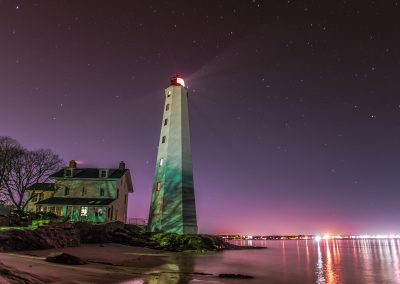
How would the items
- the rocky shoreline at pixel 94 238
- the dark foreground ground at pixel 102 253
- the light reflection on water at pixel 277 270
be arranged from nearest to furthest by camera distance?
the dark foreground ground at pixel 102 253 < the light reflection on water at pixel 277 270 < the rocky shoreline at pixel 94 238

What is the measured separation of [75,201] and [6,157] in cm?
1065

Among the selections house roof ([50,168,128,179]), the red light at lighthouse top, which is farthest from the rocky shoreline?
the red light at lighthouse top

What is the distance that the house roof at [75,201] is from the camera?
4628cm

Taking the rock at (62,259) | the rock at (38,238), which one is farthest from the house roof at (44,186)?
the rock at (62,259)

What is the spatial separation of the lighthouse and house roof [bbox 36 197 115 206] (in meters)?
6.85

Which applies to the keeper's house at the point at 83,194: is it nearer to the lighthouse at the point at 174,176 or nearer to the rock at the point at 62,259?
the lighthouse at the point at 174,176

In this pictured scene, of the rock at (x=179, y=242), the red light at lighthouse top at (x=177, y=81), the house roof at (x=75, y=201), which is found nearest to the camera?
the rock at (x=179, y=242)

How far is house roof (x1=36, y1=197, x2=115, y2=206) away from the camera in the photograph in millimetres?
46281

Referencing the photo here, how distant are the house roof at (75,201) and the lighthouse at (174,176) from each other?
6849 millimetres

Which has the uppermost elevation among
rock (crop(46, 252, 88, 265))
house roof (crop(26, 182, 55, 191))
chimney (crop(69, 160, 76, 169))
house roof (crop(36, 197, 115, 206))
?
chimney (crop(69, 160, 76, 169))

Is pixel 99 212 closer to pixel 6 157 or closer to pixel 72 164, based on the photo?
pixel 72 164

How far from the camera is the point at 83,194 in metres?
49.1

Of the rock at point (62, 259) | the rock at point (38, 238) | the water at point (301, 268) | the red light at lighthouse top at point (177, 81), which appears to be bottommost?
the water at point (301, 268)

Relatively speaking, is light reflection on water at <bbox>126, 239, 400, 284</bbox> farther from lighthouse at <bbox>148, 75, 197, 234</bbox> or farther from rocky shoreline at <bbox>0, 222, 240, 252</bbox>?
lighthouse at <bbox>148, 75, 197, 234</bbox>
